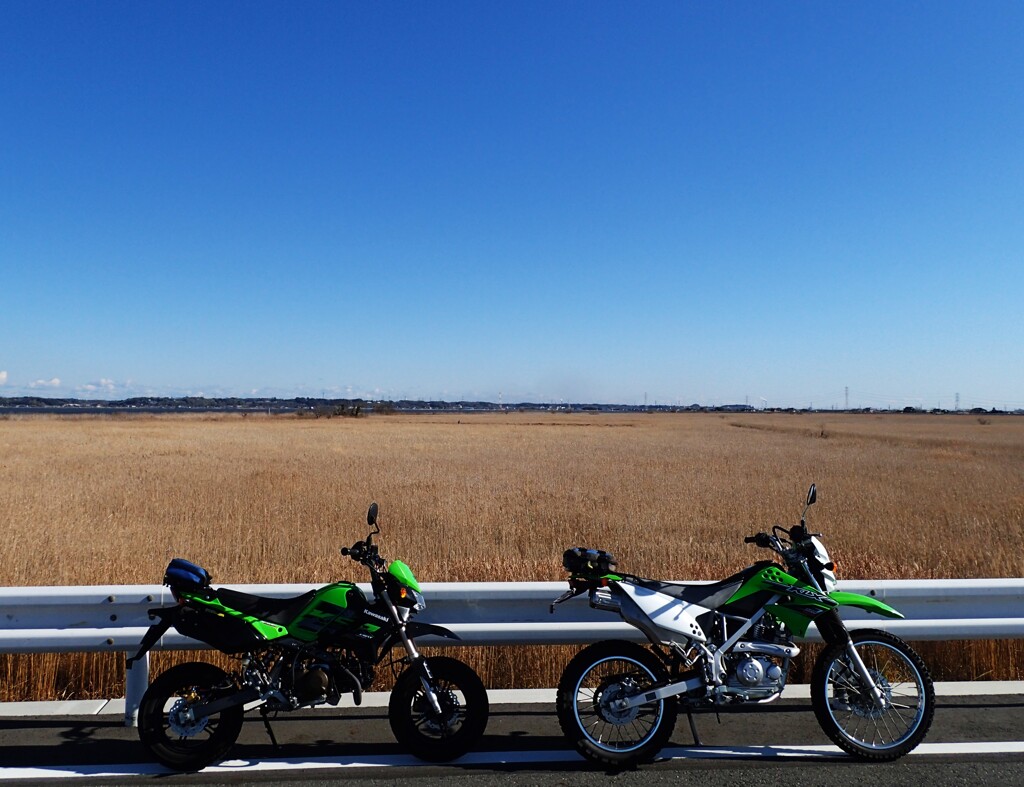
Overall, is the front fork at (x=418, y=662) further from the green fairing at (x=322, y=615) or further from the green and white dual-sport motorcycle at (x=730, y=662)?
the green and white dual-sport motorcycle at (x=730, y=662)

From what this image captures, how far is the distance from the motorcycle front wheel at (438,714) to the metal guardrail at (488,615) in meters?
0.31

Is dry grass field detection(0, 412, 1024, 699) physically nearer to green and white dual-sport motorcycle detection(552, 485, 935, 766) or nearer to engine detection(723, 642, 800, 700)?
green and white dual-sport motorcycle detection(552, 485, 935, 766)

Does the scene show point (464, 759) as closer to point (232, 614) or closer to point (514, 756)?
point (514, 756)

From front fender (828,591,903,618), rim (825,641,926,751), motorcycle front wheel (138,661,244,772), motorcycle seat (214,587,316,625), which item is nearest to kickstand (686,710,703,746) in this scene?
rim (825,641,926,751)

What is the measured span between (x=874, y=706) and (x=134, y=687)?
4270 millimetres

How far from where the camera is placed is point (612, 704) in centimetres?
423

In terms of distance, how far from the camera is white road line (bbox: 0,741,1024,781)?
396cm

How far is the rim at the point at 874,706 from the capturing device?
4289 mm

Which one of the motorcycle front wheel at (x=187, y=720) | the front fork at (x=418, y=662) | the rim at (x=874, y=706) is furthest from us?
the rim at (x=874, y=706)

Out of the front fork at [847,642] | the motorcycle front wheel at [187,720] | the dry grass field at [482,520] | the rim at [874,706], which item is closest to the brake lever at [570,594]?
the dry grass field at [482,520]

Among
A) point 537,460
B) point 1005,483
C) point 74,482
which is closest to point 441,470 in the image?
point 537,460

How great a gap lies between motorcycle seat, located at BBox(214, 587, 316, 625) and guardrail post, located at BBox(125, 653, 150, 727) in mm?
816

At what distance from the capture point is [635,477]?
20984 millimetres

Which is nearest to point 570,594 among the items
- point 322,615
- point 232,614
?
point 322,615
